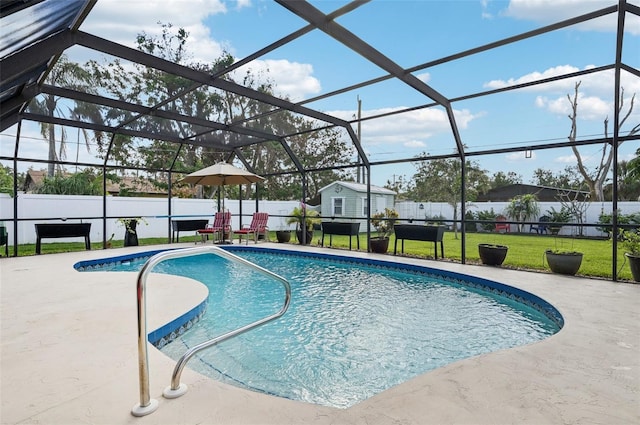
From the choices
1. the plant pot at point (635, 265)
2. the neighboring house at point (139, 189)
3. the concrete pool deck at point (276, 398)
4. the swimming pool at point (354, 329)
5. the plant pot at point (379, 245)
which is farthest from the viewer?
the neighboring house at point (139, 189)

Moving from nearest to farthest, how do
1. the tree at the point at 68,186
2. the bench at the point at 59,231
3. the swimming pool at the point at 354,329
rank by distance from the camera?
the swimming pool at the point at 354,329, the bench at the point at 59,231, the tree at the point at 68,186

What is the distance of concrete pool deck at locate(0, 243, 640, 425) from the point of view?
1785 mm

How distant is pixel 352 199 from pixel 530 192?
736 cm

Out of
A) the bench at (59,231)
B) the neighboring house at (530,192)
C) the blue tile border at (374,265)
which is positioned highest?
the neighboring house at (530,192)

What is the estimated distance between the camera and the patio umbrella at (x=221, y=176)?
912cm

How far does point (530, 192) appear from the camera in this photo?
40.6 ft

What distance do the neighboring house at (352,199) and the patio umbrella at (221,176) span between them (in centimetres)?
705

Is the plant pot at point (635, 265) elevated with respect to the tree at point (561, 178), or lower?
lower

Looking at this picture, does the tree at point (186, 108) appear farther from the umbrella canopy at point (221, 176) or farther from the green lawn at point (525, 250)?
the green lawn at point (525, 250)

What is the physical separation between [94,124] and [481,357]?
935 cm

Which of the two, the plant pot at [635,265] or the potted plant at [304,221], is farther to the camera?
the potted plant at [304,221]

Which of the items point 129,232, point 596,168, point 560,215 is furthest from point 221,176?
point 560,215

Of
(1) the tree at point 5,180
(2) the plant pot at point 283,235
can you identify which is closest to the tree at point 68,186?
(1) the tree at point 5,180

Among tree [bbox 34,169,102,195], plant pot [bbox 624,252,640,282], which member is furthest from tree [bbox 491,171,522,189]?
tree [bbox 34,169,102,195]
